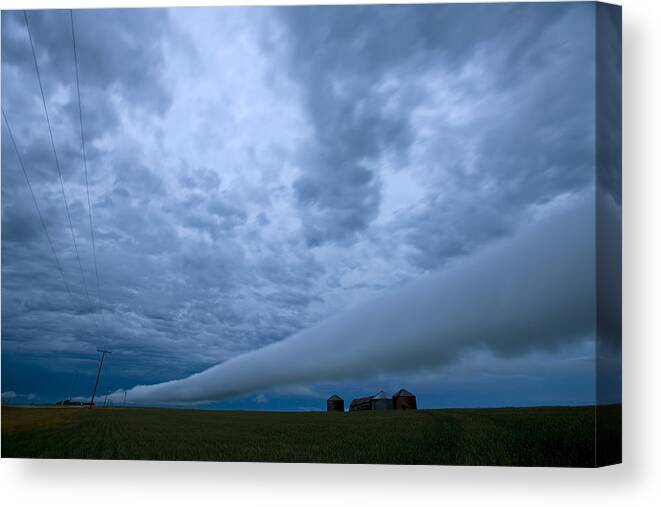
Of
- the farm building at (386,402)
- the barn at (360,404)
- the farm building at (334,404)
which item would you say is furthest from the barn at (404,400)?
the farm building at (334,404)

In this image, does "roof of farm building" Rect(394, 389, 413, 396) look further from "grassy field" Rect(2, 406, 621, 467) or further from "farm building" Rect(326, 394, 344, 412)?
"farm building" Rect(326, 394, 344, 412)

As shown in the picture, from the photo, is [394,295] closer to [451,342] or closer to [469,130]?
[451,342]

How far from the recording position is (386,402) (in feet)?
41.0

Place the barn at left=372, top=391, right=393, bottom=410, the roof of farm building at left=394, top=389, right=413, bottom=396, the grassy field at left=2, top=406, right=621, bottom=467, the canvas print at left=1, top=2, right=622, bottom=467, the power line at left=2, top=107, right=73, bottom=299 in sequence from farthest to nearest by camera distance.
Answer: the power line at left=2, top=107, right=73, bottom=299
the roof of farm building at left=394, top=389, right=413, bottom=396
the barn at left=372, top=391, right=393, bottom=410
the canvas print at left=1, top=2, right=622, bottom=467
the grassy field at left=2, top=406, right=621, bottom=467

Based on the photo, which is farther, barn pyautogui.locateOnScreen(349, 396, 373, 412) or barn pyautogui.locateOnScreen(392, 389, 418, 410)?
barn pyautogui.locateOnScreen(349, 396, 373, 412)

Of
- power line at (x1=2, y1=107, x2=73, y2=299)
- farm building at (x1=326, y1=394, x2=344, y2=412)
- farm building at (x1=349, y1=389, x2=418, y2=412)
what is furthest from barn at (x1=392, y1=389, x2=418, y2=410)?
power line at (x1=2, y1=107, x2=73, y2=299)

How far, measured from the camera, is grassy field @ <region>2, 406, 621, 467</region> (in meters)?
11.5

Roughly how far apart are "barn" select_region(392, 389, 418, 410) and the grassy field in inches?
4.9

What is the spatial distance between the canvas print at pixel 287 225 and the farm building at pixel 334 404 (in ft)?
0.43

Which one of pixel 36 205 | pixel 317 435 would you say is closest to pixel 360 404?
pixel 317 435

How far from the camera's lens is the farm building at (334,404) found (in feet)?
42.4

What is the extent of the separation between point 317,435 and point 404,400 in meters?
1.58

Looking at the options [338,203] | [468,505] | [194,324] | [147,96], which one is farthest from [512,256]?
[147,96]

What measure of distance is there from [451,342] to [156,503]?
5.54 meters
